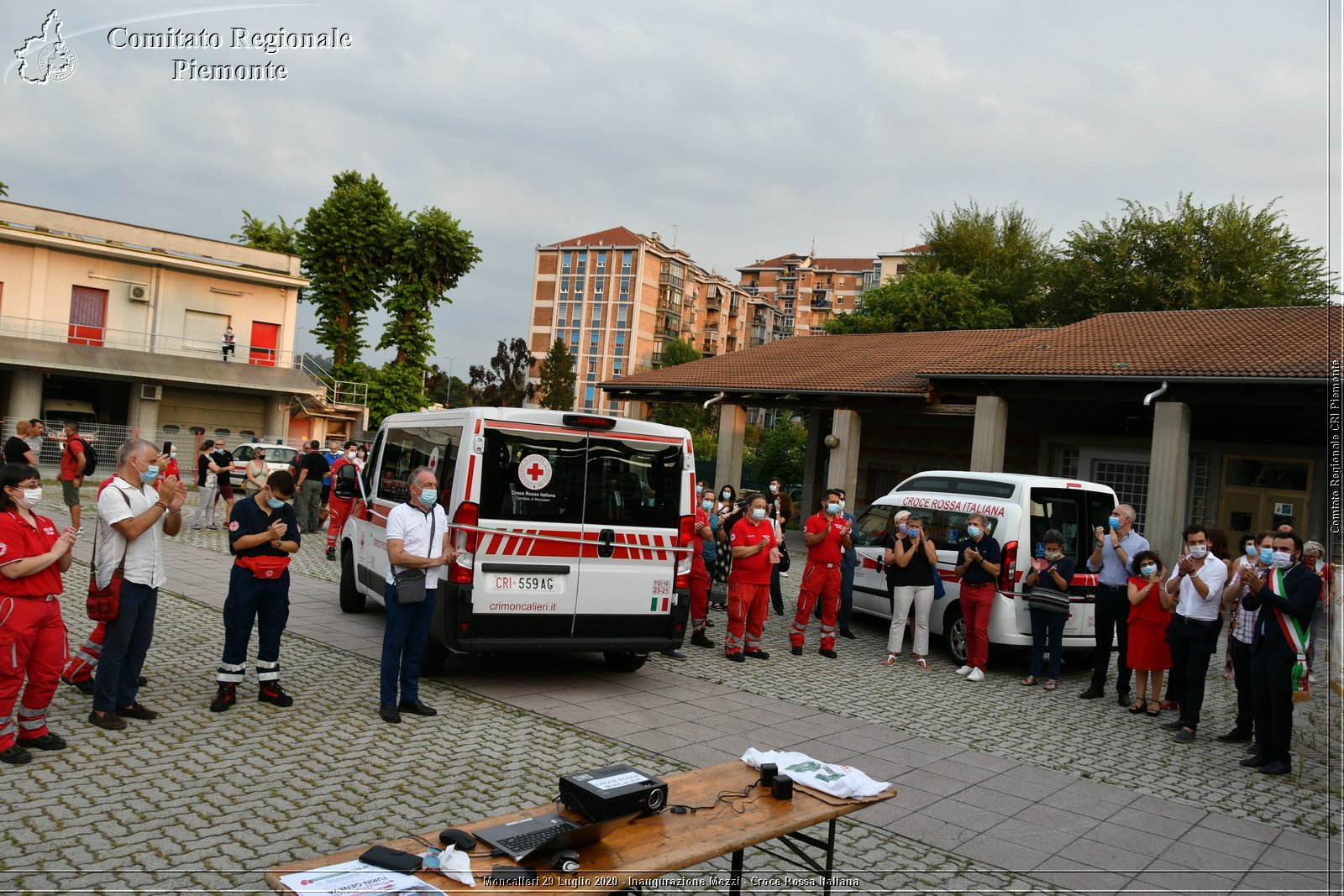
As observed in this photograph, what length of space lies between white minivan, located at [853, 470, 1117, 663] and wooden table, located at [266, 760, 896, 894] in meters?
6.44

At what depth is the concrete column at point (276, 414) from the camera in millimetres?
41188

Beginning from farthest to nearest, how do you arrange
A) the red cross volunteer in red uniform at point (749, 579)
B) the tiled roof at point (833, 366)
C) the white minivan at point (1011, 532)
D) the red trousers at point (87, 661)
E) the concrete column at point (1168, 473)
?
the tiled roof at point (833, 366), the concrete column at point (1168, 473), the white minivan at point (1011, 532), the red cross volunteer in red uniform at point (749, 579), the red trousers at point (87, 661)

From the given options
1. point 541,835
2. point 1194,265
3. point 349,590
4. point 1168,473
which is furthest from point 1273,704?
point 1194,265

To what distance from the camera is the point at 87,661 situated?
705 centimetres

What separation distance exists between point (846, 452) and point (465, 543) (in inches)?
726

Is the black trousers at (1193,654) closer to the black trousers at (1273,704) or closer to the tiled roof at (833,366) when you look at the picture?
the black trousers at (1273,704)

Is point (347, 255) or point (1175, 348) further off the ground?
point (347, 255)

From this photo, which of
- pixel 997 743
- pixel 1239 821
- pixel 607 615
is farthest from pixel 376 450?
pixel 1239 821

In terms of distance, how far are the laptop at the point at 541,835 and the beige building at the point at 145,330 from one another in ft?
119

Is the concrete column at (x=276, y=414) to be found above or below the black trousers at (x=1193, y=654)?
above

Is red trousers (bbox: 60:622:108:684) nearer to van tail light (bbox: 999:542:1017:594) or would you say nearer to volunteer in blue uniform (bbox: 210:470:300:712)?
volunteer in blue uniform (bbox: 210:470:300:712)

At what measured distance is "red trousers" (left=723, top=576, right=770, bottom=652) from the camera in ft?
33.5

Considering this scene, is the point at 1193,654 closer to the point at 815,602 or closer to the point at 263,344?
the point at 815,602

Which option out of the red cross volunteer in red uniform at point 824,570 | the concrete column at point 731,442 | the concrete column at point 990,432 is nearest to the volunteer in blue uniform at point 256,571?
the red cross volunteer in red uniform at point 824,570
